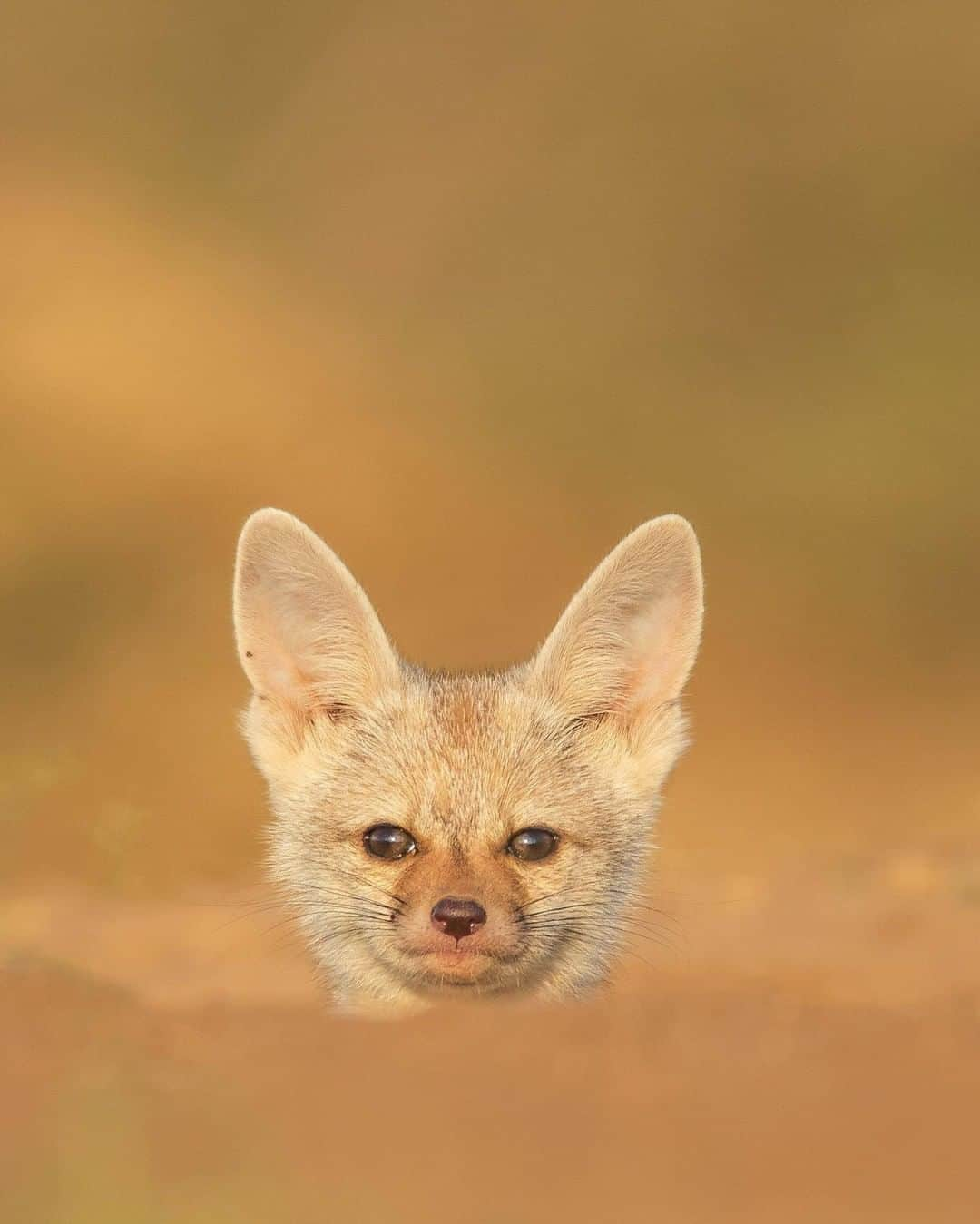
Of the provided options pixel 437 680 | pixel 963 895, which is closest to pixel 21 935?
pixel 437 680

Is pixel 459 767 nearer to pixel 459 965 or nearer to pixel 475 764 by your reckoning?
pixel 475 764

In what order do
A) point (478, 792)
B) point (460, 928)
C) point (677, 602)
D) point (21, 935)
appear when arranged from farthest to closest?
1. point (21, 935)
2. point (677, 602)
3. point (478, 792)
4. point (460, 928)

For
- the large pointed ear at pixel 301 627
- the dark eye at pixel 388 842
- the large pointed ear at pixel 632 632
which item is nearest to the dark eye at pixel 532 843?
the dark eye at pixel 388 842

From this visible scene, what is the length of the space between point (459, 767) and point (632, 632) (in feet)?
1.75

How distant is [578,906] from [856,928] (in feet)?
1.94

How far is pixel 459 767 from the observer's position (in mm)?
3715

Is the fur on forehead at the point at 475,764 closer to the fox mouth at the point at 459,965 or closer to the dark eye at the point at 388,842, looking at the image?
the dark eye at the point at 388,842

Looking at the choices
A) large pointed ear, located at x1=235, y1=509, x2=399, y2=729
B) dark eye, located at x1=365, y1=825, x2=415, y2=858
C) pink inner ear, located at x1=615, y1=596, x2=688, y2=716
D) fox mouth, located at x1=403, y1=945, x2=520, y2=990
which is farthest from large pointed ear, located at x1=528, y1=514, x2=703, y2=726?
fox mouth, located at x1=403, y1=945, x2=520, y2=990

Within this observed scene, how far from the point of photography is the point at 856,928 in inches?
145

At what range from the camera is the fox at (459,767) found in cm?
352

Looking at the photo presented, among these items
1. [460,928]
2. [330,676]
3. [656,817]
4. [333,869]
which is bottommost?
[460,928]

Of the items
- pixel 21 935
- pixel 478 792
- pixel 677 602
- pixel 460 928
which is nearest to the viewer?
pixel 460 928

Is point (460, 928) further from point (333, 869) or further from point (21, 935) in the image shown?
point (21, 935)

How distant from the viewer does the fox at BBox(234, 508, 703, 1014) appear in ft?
11.6
